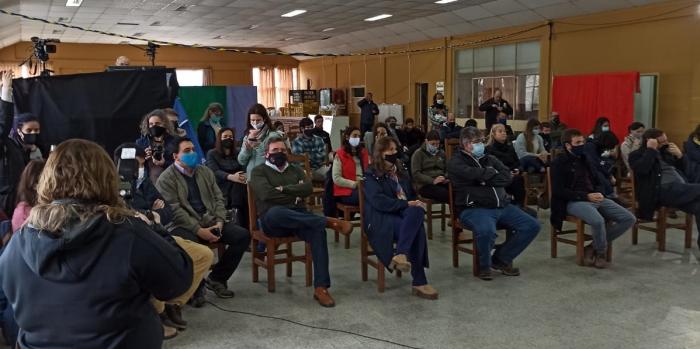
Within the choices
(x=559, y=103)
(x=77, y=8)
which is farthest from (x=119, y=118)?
(x=559, y=103)

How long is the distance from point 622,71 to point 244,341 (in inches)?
327

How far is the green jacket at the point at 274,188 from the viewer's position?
13.8ft

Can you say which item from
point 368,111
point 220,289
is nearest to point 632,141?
point 220,289

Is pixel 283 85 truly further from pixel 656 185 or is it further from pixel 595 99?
pixel 656 185

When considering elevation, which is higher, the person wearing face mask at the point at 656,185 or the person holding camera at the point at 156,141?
the person holding camera at the point at 156,141

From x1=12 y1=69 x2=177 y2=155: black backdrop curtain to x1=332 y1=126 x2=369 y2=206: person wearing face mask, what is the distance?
171 centimetres

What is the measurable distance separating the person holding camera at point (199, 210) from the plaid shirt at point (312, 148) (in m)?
2.35

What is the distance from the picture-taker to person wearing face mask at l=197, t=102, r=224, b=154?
5.98 metres

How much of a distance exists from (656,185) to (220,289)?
12.0 ft

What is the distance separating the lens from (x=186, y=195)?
400cm

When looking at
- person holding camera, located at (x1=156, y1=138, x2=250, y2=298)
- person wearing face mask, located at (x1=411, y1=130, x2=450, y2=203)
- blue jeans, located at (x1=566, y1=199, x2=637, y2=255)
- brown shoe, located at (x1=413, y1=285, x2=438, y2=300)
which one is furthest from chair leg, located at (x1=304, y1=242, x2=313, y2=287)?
blue jeans, located at (x1=566, y1=199, x2=637, y2=255)

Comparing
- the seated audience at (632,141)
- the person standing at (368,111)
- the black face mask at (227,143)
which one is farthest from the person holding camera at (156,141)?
the person standing at (368,111)

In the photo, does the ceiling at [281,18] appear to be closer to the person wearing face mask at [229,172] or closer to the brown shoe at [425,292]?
the person wearing face mask at [229,172]

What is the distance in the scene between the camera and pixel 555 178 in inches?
191
